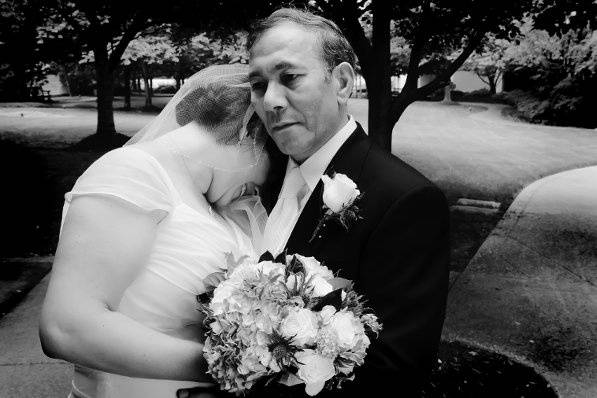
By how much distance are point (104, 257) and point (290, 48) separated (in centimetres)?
100

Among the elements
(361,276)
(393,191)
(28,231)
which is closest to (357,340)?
(361,276)

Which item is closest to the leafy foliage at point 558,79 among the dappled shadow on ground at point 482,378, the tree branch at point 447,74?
the tree branch at point 447,74

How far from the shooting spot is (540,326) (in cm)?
520

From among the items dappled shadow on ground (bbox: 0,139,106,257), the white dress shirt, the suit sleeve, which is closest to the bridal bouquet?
the suit sleeve

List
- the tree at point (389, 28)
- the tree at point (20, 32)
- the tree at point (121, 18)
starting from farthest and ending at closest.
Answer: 1. the tree at point (20, 32)
2. the tree at point (121, 18)
3. the tree at point (389, 28)

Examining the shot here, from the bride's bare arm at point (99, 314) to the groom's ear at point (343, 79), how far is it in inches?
39.4

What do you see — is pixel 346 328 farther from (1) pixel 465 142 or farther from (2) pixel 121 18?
(1) pixel 465 142

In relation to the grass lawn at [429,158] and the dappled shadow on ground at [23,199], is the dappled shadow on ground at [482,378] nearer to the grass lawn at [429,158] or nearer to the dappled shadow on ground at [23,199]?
the grass lawn at [429,158]

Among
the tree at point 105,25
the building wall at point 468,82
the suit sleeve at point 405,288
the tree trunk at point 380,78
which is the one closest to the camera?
the suit sleeve at point 405,288

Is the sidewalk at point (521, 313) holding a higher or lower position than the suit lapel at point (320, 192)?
lower

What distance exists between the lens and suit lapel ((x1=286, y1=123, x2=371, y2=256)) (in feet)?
6.95

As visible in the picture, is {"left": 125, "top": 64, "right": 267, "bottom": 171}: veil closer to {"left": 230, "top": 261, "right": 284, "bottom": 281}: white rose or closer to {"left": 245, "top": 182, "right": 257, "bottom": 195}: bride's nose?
{"left": 245, "top": 182, "right": 257, "bottom": 195}: bride's nose

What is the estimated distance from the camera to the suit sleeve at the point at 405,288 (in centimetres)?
185

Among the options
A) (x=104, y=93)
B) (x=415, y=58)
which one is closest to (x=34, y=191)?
(x=104, y=93)
